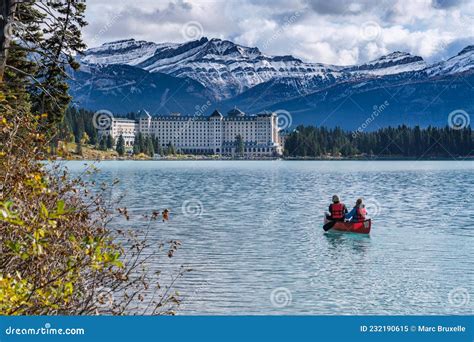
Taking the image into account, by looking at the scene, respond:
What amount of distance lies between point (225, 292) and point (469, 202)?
146ft

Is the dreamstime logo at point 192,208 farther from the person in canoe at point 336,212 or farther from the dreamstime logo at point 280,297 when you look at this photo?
the dreamstime logo at point 280,297

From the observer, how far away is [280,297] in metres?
21.5

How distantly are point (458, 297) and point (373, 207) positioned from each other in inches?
1356

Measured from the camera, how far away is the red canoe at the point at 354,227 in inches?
1458

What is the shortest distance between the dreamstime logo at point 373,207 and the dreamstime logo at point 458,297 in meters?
26.2

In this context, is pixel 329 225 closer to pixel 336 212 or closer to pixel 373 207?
pixel 336 212

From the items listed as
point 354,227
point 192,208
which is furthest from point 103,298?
point 192,208

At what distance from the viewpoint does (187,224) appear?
4175cm

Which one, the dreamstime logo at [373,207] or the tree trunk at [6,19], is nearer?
the tree trunk at [6,19]

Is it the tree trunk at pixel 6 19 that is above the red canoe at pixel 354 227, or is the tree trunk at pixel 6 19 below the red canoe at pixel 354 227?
above

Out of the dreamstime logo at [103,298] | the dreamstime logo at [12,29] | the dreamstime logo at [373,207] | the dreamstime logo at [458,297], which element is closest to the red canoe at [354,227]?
the dreamstime logo at [373,207]
